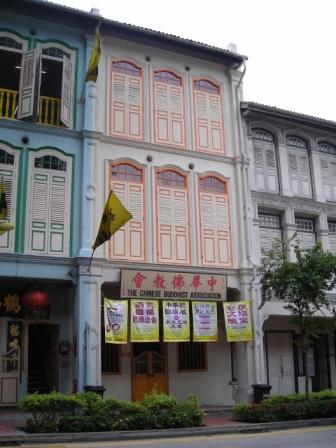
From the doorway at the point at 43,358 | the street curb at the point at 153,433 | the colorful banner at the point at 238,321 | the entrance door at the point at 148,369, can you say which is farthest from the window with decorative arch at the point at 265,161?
the doorway at the point at 43,358

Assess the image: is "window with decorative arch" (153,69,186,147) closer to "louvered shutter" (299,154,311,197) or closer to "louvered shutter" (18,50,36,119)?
"louvered shutter" (18,50,36,119)

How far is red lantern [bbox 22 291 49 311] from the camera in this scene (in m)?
14.7

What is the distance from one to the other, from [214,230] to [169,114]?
3824 mm

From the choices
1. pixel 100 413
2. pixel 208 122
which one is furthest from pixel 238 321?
pixel 208 122

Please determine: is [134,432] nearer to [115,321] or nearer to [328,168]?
[115,321]

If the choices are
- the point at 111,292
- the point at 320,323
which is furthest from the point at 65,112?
the point at 320,323

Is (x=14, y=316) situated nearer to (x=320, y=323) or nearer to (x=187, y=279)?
(x=187, y=279)

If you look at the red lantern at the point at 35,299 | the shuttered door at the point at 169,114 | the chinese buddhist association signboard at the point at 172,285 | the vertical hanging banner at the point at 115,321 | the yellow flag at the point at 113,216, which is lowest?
the vertical hanging banner at the point at 115,321

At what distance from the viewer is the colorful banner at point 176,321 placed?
619 inches

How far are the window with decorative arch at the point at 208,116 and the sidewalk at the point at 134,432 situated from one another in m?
8.16

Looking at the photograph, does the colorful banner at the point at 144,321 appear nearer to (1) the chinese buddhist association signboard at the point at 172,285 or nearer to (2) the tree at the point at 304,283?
(1) the chinese buddhist association signboard at the point at 172,285

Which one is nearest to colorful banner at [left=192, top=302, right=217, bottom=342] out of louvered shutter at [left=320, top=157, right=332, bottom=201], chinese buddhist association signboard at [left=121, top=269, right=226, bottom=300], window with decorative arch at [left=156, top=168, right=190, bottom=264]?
chinese buddhist association signboard at [left=121, top=269, right=226, bottom=300]

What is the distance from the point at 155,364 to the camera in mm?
17422

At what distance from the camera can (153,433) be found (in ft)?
39.0
